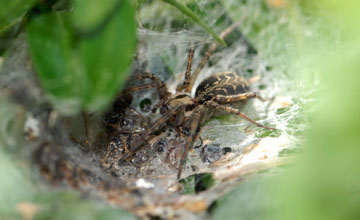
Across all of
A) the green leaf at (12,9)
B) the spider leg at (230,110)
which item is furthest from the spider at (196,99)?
the green leaf at (12,9)

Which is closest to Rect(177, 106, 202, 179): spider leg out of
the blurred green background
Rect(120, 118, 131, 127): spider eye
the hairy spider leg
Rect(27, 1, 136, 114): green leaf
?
the hairy spider leg

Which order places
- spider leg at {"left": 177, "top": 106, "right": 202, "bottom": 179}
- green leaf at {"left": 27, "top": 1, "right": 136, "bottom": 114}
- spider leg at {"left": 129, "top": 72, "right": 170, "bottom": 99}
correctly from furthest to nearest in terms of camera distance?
spider leg at {"left": 129, "top": 72, "right": 170, "bottom": 99}, spider leg at {"left": 177, "top": 106, "right": 202, "bottom": 179}, green leaf at {"left": 27, "top": 1, "right": 136, "bottom": 114}

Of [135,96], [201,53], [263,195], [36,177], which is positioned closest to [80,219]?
[36,177]

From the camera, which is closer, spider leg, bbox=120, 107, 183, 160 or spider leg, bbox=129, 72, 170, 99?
spider leg, bbox=120, 107, 183, 160

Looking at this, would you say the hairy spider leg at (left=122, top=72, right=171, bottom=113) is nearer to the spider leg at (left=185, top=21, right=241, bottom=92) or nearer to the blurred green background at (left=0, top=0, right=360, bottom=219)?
the spider leg at (left=185, top=21, right=241, bottom=92)

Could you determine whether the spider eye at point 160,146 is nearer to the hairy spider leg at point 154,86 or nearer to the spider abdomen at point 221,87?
the hairy spider leg at point 154,86

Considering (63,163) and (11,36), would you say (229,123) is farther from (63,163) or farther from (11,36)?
(11,36)

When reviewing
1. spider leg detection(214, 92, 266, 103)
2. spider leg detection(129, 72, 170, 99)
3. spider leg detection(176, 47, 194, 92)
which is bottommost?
spider leg detection(214, 92, 266, 103)
